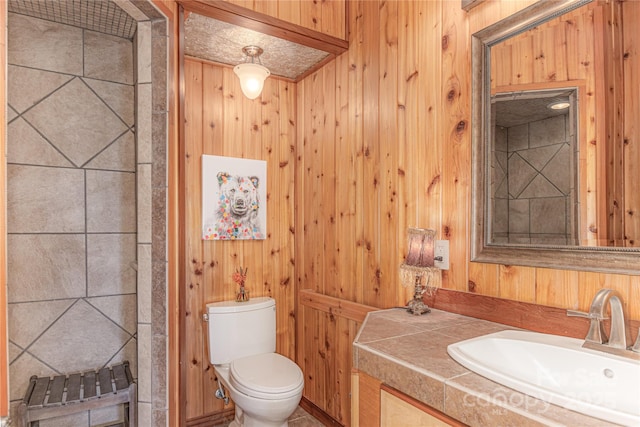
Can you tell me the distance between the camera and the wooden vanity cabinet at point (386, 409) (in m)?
0.93

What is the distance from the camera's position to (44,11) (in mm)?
1995

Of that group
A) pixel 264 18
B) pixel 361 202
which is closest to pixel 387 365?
pixel 361 202

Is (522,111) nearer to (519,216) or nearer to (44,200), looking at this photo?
(519,216)

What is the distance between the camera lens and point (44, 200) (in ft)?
6.66

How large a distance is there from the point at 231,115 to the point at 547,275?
83.9 inches

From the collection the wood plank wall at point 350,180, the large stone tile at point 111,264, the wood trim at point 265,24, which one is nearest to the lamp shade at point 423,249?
the wood plank wall at point 350,180

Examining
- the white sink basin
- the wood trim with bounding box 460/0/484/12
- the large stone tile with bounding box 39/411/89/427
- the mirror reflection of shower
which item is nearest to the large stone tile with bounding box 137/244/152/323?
the large stone tile with bounding box 39/411/89/427

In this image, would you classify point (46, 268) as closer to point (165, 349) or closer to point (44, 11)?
point (165, 349)

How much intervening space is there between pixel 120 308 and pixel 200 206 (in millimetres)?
771

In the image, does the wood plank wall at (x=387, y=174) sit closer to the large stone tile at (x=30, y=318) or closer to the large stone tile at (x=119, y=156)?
the large stone tile at (x=119, y=156)

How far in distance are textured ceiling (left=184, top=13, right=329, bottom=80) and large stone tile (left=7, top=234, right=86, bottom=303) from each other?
4.35 feet

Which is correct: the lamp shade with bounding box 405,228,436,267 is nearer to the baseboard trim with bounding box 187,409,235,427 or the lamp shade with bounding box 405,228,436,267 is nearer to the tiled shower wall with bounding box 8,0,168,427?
the tiled shower wall with bounding box 8,0,168,427

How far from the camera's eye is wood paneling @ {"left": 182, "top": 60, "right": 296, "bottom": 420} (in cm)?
245

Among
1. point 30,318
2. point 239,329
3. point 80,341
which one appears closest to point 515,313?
point 239,329
